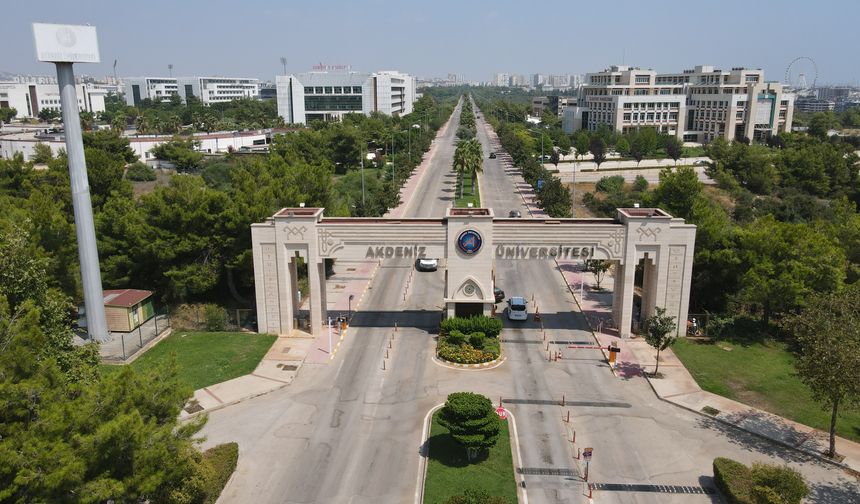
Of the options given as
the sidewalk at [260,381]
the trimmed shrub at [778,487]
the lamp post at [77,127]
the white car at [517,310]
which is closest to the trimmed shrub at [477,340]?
the white car at [517,310]

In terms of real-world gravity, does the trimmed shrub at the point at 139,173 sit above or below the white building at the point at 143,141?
below

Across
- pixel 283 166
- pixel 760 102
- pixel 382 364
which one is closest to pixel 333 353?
pixel 382 364

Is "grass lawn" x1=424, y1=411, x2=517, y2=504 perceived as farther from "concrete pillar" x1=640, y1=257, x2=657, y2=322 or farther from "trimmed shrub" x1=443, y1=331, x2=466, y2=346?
"concrete pillar" x1=640, y1=257, x2=657, y2=322

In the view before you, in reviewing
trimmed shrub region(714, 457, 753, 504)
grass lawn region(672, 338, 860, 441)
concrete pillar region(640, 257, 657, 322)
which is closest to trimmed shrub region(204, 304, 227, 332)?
concrete pillar region(640, 257, 657, 322)

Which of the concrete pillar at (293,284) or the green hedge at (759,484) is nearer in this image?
the green hedge at (759,484)

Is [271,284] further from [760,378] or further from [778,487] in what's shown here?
[778,487]

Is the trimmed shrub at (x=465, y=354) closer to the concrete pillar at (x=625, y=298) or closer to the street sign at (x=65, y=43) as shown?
the concrete pillar at (x=625, y=298)

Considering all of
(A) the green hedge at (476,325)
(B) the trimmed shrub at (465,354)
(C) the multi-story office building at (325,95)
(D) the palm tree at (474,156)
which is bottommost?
(B) the trimmed shrub at (465,354)
